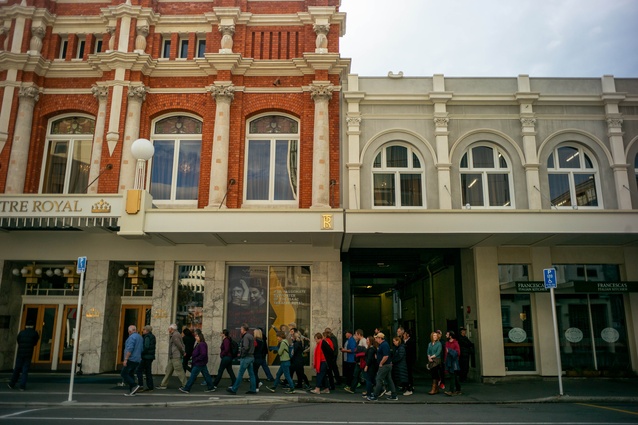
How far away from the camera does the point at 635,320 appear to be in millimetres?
16984

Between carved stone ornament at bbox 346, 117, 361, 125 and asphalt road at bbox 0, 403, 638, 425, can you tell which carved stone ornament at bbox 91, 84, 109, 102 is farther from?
asphalt road at bbox 0, 403, 638, 425

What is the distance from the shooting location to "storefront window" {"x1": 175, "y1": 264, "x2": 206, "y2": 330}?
17328mm

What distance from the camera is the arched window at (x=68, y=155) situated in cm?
1847

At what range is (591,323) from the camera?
17.2m

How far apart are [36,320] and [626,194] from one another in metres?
21.1

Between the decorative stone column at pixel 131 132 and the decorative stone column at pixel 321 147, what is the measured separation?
6.25 metres

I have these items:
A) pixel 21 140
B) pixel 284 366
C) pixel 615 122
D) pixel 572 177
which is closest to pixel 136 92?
pixel 21 140

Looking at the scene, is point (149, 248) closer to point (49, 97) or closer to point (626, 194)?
point (49, 97)

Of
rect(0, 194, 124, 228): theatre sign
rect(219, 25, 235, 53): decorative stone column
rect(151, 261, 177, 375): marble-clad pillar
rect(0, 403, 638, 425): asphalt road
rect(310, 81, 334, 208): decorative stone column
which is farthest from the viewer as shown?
rect(219, 25, 235, 53): decorative stone column

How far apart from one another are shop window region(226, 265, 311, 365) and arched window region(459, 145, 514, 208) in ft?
21.1

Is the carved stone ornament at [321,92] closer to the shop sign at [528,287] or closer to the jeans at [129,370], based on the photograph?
the shop sign at [528,287]

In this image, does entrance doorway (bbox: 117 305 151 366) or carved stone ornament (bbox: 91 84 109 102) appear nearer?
entrance doorway (bbox: 117 305 151 366)

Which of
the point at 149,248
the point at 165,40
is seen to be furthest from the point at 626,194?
the point at 165,40

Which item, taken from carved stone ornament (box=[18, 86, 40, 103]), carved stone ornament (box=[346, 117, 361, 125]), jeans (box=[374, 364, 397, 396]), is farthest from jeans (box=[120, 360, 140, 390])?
carved stone ornament (box=[18, 86, 40, 103])
